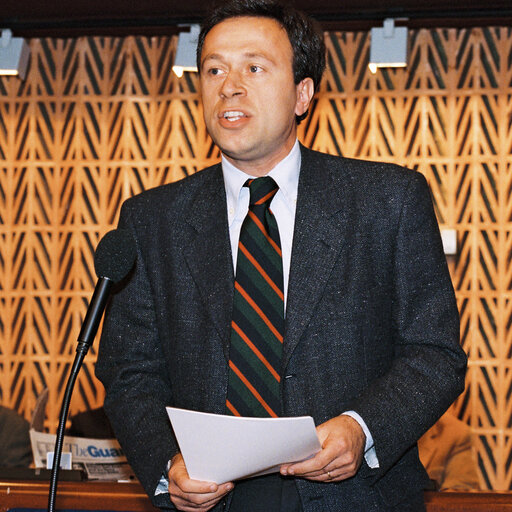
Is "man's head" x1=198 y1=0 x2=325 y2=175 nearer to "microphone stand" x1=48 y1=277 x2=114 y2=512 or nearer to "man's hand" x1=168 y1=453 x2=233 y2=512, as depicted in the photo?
"microphone stand" x1=48 y1=277 x2=114 y2=512

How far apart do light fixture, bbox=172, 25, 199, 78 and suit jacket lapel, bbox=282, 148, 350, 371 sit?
3146 millimetres

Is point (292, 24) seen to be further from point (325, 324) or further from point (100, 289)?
point (100, 289)

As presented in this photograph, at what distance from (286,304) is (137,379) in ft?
1.28

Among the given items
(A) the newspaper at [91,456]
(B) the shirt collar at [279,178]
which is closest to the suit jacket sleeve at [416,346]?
(B) the shirt collar at [279,178]

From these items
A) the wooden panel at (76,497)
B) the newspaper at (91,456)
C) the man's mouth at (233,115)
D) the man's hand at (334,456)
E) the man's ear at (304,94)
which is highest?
the man's ear at (304,94)

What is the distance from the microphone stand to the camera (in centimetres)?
145

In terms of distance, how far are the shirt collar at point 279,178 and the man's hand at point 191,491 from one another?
625 millimetres

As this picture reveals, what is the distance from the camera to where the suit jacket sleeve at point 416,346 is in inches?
69.2

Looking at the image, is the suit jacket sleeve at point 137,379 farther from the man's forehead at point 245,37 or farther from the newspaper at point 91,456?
the newspaper at point 91,456

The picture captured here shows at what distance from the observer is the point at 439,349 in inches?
72.9

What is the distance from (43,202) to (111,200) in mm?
498

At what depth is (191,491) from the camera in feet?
5.43

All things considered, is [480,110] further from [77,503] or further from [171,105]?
[77,503]

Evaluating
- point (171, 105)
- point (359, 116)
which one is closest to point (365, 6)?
point (359, 116)
